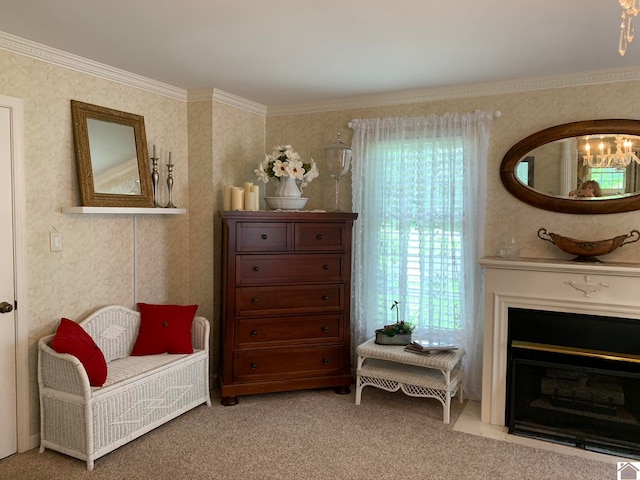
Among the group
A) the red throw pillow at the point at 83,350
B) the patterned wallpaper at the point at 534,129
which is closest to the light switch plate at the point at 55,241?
the red throw pillow at the point at 83,350

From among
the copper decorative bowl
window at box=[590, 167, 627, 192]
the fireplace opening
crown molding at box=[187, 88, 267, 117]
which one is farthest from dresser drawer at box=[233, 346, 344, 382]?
window at box=[590, 167, 627, 192]

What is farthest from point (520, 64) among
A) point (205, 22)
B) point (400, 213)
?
point (205, 22)

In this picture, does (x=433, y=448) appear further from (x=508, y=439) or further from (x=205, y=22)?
(x=205, y=22)

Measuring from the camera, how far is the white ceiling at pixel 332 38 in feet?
7.97

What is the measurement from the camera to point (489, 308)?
3.50 metres

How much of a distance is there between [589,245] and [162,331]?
2955 mm

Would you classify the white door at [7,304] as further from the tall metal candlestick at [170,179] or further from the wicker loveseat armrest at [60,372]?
the tall metal candlestick at [170,179]

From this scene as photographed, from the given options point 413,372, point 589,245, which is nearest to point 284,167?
point 413,372

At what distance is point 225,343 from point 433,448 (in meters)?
1.63

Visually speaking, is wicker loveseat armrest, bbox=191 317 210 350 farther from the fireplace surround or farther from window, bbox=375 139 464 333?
the fireplace surround

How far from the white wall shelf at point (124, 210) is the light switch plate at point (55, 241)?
0.51 ft

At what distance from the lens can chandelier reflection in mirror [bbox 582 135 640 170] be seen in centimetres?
337

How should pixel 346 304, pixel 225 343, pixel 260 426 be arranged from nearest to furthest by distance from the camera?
pixel 260 426
pixel 225 343
pixel 346 304

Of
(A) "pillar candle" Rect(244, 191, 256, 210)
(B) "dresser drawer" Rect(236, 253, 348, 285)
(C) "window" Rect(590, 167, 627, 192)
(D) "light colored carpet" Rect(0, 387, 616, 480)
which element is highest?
(C) "window" Rect(590, 167, 627, 192)
